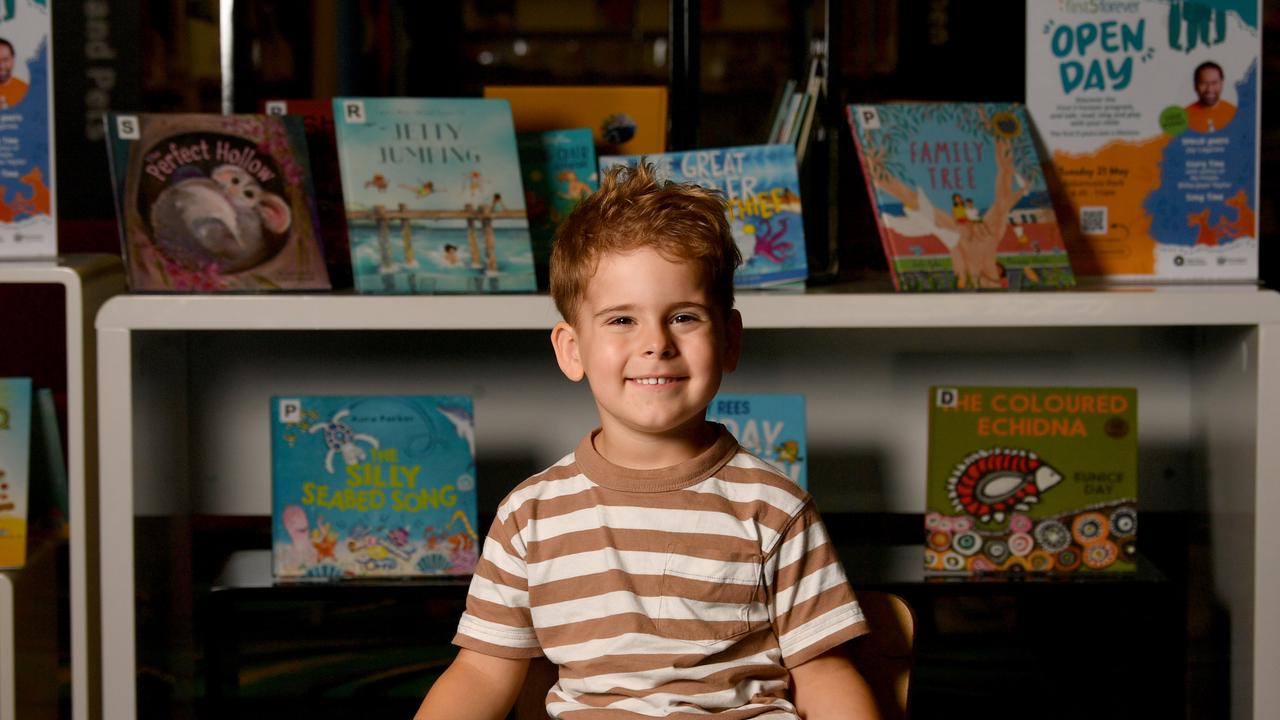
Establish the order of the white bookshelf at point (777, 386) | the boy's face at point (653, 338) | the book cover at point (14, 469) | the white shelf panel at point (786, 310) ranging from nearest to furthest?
the boy's face at point (653, 338) → the white shelf panel at point (786, 310) → the book cover at point (14, 469) → the white bookshelf at point (777, 386)

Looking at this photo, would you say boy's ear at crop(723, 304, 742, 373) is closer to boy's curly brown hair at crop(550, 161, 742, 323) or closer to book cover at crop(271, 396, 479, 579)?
boy's curly brown hair at crop(550, 161, 742, 323)

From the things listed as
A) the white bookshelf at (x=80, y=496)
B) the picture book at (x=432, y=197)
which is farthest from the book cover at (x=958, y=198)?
the white bookshelf at (x=80, y=496)

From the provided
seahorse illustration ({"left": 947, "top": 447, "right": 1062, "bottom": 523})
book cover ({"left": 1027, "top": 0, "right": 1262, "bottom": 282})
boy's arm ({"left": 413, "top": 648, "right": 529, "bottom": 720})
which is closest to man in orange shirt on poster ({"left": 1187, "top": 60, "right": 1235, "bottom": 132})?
book cover ({"left": 1027, "top": 0, "right": 1262, "bottom": 282})

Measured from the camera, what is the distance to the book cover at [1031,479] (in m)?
1.65

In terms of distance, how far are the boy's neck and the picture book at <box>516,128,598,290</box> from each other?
0.53m

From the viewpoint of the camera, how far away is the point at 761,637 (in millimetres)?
1106

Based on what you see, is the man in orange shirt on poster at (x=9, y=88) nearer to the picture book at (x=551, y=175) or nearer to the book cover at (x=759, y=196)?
the picture book at (x=551, y=175)

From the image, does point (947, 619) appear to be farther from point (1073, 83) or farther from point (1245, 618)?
point (1073, 83)

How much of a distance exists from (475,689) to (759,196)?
73 centimetres

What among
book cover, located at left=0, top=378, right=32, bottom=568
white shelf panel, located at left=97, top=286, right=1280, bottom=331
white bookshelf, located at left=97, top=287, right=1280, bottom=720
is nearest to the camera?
white shelf panel, located at left=97, top=286, right=1280, bottom=331

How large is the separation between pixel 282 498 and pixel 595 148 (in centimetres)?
60

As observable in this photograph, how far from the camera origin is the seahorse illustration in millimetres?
1660

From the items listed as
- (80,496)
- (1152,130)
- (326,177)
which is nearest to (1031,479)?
(1152,130)

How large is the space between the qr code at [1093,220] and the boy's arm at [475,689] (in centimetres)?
97
